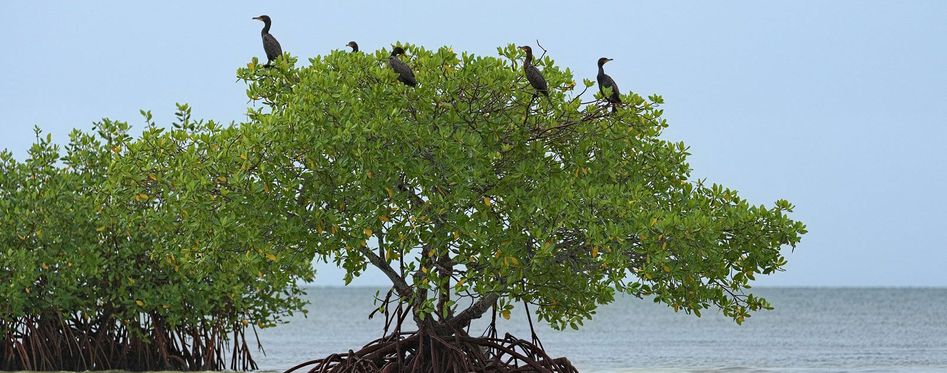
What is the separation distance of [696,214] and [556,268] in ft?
5.23

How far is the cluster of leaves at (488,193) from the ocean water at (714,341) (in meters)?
10.2

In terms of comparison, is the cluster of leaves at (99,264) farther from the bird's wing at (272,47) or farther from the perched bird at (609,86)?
the perched bird at (609,86)

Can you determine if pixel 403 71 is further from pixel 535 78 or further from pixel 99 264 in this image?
pixel 99 264

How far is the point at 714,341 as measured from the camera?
44562 millimetres

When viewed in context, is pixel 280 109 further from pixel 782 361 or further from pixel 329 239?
pixel 782 361

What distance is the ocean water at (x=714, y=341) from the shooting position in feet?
105

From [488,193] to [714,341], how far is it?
32661 mm

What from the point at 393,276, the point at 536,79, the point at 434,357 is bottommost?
the point at 434,357

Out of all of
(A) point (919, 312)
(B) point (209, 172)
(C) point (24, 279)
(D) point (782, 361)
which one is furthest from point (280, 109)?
(A) point (919, 312)

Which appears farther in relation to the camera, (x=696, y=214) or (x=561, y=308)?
(x=561, y=308)

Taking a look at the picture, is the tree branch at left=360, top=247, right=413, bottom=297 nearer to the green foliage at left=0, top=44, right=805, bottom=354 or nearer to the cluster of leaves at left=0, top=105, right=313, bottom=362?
the green foliage at left=0, top=44, right=805, bottom=354

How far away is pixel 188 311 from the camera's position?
19.7m

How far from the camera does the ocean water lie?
1261 inches

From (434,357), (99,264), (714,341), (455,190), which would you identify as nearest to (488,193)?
(455,190)
